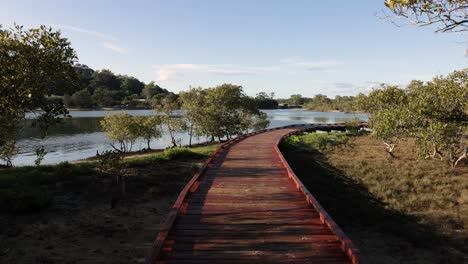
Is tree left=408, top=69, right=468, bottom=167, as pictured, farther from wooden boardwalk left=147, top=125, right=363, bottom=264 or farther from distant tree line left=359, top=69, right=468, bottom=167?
wooden boardwalk left=147, top=125, right=363, bottom=264

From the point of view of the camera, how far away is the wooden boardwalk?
18.2 feet

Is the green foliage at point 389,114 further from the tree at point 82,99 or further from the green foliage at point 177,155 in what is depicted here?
the tree at point 82,99

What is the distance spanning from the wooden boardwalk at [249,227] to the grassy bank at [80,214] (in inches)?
64.2

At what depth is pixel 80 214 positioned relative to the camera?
10.3 m

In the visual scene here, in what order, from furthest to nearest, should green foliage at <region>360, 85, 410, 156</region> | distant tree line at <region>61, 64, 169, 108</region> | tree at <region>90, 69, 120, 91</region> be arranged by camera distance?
1. tree at <region>90, 69, 120, 91</region>
2. distant tree line at <region>61, 64, 169, 108</region>
3. green foliage at <region>360, 85, 410, 156</region>

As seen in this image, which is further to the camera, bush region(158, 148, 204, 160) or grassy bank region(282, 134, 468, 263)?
bush region(158, 148, 204, 160)

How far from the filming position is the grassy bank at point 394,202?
28.1 ft

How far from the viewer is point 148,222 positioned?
32.7 ft

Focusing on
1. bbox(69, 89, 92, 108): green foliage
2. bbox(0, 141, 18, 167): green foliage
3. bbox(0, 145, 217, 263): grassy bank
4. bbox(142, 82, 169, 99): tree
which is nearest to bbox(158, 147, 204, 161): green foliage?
bbox(0, 145, 217, 263): grassy bank

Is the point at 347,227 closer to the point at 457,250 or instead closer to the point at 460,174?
the point at 457,250

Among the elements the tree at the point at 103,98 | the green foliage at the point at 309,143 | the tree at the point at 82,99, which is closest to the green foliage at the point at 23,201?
the green foliage at the point at 309,143

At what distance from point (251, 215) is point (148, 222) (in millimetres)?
3792

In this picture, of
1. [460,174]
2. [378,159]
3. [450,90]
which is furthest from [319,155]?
[450,90]

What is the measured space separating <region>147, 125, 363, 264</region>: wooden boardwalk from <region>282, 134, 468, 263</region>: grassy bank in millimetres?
2118
